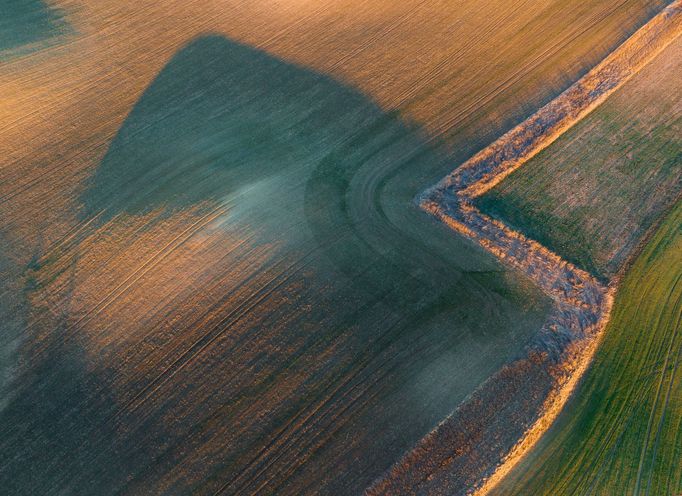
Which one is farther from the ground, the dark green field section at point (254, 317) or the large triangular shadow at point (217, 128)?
the large triangular shadow at point (217, 128)

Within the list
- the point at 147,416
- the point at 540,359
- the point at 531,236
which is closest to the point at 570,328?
the point at 540,359

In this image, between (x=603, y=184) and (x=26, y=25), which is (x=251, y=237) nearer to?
(x=603, y=184)

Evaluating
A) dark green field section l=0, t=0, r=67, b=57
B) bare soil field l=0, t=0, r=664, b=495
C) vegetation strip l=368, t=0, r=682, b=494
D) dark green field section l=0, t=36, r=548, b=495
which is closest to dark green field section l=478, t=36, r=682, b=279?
vegetation strip l=368, t=0, r=682, b=494

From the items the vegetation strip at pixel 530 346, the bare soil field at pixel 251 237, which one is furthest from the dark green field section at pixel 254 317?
the vegetation strip at pixel 530 346

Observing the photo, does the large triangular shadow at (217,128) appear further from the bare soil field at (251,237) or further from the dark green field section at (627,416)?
the dark green field section at (627,416)

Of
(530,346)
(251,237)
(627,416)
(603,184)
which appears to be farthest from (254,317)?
(603,184)
